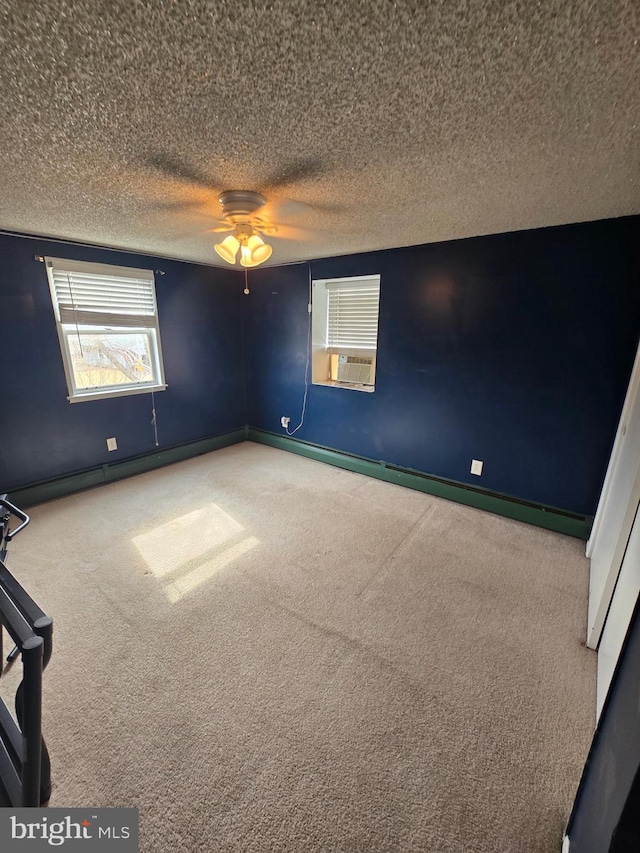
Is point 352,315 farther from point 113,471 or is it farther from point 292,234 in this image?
point 113,471

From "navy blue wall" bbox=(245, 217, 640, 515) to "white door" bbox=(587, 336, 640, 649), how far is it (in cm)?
22

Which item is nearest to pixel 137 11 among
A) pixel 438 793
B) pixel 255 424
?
pixel 438 793

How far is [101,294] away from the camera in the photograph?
306cm

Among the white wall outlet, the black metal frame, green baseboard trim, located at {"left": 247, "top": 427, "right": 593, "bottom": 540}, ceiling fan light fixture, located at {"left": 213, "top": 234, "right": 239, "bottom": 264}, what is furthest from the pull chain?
the white wall outlet

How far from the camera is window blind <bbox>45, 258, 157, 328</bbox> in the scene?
284 centimetres

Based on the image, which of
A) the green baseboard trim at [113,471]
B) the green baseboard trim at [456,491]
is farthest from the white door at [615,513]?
the green baseboard trim at [113,471]

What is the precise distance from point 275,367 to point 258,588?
2709 mm

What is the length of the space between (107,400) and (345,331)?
246cm

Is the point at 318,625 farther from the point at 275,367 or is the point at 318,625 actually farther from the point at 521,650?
the point at 275,367

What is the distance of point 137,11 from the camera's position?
0.72 m

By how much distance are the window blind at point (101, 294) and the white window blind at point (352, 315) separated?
1822 mm

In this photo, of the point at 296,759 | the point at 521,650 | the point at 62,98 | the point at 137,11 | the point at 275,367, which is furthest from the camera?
the point at 275,367

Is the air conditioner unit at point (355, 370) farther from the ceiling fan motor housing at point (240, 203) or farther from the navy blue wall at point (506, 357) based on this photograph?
the ceiling fan motor housing at point (240, 203)

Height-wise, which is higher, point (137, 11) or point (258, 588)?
point (137, 11)
